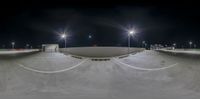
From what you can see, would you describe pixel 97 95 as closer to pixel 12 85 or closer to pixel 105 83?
pixel 105 83

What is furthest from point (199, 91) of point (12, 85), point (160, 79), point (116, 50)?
point (116, 50)

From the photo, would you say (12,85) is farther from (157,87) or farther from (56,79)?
(157,87)

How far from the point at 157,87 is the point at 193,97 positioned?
4.11 m

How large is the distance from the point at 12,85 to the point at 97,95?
7884mm

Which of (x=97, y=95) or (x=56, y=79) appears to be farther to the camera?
(x=56, y=79)

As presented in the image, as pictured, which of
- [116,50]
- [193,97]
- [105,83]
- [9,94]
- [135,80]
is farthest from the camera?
[116,50]

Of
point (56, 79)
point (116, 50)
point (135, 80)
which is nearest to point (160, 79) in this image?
point (135, 80)

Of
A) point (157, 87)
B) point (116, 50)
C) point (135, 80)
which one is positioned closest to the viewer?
point (157, 87)

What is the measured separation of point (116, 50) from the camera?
59656 mm

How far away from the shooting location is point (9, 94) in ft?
54.1

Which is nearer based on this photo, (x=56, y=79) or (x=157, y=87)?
(x=157, y=87)

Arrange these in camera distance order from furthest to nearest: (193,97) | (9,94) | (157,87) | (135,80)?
(135,80), (157,87), (9,94), (193,97)

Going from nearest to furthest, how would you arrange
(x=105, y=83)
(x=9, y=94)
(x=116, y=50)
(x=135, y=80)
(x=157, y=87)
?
1. (x=9, y=94)
2. (x=157, y=87)
3. (x=105, y=83)
4. (x=135, y=80)
5. (x=116, y=50)

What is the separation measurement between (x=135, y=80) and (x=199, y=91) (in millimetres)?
6674
